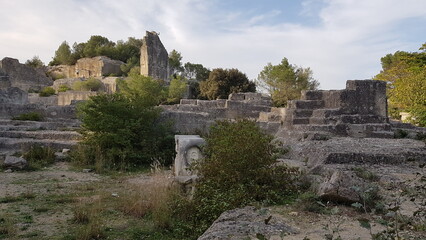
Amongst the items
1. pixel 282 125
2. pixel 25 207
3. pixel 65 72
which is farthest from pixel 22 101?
pixel 65 72

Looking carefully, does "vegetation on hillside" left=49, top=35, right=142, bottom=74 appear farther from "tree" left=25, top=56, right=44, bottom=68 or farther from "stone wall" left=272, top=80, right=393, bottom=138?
"stone wall" left=272, top=80, right=393, bottom=138

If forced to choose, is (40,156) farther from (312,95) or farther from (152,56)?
(152,56)

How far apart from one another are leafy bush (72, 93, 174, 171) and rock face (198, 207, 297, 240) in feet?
22.9

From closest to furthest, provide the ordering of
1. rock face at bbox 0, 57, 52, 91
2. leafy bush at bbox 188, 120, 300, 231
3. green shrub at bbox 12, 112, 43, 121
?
1. leafy bush at bbox 188, 120, 300, 231
2. green shrub at bbox 12, 112, 43, 121
3. rock face at bbox 0, 57, 52, 91

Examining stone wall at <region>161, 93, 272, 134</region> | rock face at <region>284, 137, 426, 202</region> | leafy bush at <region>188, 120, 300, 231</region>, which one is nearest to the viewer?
leafy bush at <region>188, 120, 300, 231</region>

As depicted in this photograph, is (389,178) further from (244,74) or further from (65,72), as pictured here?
(65,72)

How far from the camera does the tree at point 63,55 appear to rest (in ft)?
177

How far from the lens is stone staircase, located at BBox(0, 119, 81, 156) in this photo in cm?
1284

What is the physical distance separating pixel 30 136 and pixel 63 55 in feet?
144

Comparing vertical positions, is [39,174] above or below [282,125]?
below

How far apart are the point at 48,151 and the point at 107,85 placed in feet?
88.8

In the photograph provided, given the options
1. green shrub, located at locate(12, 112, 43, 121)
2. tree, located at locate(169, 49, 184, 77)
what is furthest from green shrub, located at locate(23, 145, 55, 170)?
tree, located at locate(169, 49, 184, 77)

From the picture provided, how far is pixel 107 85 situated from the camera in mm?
38062

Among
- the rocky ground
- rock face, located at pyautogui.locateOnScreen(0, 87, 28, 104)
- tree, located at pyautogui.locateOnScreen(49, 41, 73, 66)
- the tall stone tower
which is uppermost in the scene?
tree, located at pyautogui.locateOnScreen(49, 41, 73, 66)
